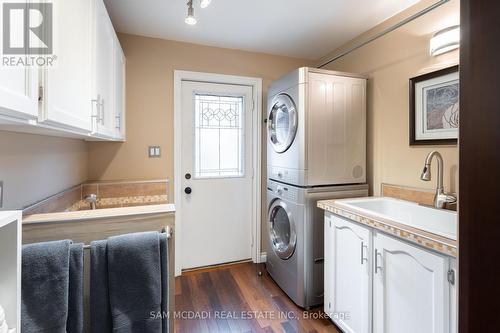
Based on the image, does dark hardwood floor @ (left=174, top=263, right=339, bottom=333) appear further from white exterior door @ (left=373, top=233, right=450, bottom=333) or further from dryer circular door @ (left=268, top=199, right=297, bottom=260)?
white exterior door @ (left=373, top=233, right=450, bottom=333)

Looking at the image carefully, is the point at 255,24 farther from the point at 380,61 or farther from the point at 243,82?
the point at 380,61

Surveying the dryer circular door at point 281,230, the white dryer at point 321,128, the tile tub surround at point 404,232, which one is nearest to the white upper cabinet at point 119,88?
the white dryer at point 321,128

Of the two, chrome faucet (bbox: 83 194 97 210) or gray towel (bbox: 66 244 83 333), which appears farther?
chrome faucet (bbox: 83 194 97 210)

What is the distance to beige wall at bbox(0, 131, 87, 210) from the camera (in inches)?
41.6

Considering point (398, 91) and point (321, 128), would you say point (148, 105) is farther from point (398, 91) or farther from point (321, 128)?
point (398, 91)

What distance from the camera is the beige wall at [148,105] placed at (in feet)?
7.60

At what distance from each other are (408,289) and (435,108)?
48.8 inches

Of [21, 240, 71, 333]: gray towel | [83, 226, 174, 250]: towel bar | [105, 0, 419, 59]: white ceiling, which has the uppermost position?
[105, 0, 419, 59]: white ceiling

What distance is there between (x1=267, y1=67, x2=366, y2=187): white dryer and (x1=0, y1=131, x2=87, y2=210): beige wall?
5.51 ft

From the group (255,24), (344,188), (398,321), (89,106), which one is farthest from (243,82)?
→ (398,321)

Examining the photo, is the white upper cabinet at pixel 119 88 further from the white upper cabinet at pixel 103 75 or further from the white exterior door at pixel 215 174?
the white exterior door at pixel 215 174

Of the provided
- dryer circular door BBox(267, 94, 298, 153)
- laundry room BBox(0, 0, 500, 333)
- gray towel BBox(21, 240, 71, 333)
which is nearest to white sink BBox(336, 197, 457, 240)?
laundry room BBox(0, 0, 500, 333)

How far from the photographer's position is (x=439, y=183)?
Result: 1574 millimetres

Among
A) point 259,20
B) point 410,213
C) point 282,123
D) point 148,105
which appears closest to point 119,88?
point 148,105
